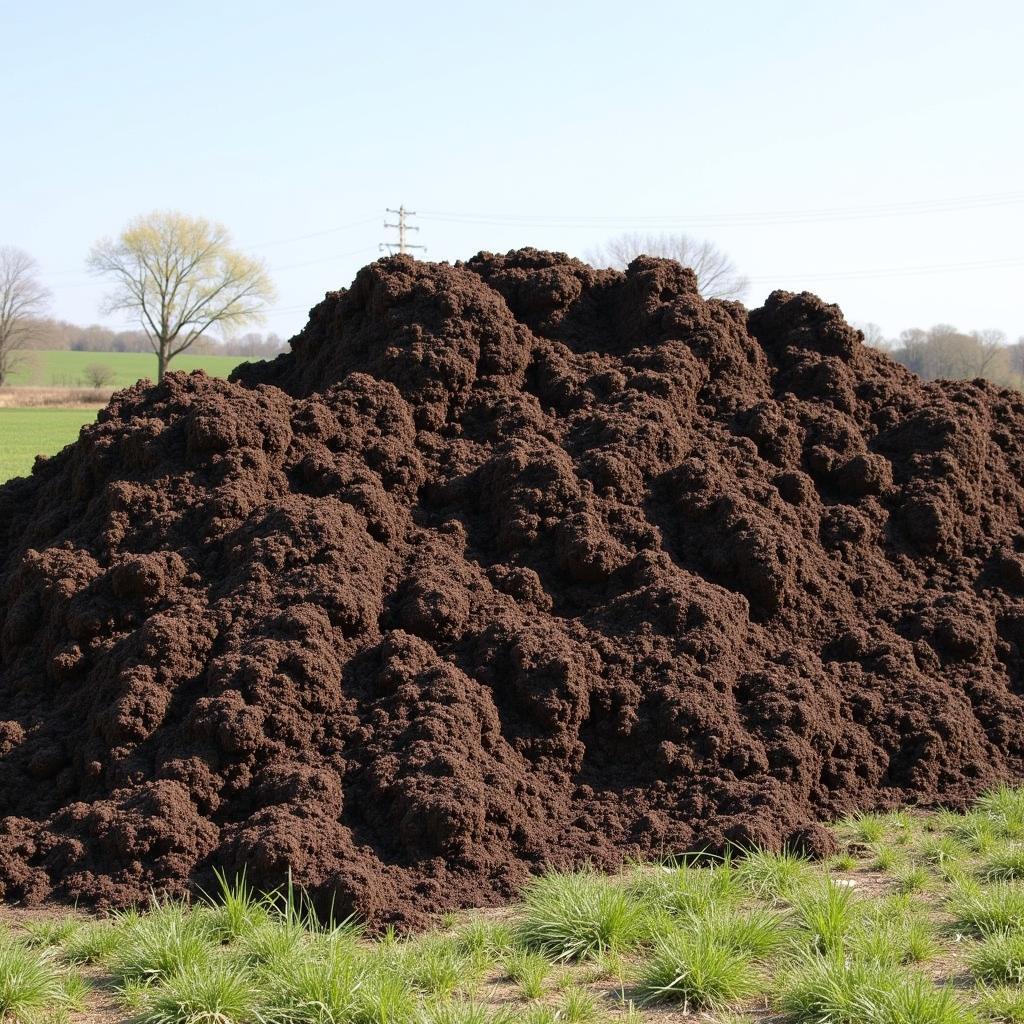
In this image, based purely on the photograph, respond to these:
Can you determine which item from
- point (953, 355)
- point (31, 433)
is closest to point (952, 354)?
point (953, 355)

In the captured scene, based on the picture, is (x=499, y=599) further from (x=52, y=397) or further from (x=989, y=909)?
(x=52, y=397)

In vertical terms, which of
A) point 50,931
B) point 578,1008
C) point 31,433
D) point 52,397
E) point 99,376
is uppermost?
point 99,376

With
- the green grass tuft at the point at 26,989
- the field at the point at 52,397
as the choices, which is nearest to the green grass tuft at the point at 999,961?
the green grass tuft at the point at 26,989

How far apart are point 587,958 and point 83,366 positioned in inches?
3428

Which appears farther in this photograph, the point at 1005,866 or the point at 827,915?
the point at 1005,866

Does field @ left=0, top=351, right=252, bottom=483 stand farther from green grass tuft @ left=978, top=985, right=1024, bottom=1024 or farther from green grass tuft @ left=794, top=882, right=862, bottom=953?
green grass tuft @ left=978, top=985, right=1024, bottom=1024

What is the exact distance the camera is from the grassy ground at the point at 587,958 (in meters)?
3.46

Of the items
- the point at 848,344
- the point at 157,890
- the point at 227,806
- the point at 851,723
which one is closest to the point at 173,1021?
the point at 157,890

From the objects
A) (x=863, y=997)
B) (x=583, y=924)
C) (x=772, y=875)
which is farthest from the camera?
(x=772, y=875)

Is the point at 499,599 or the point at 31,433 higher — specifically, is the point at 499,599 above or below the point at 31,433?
below

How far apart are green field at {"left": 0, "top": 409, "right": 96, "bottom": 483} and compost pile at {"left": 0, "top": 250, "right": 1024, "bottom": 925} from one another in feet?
48.4

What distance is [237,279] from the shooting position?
68.8m

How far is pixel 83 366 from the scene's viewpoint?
83.8 m

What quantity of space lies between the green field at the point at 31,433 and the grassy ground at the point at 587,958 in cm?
1755
